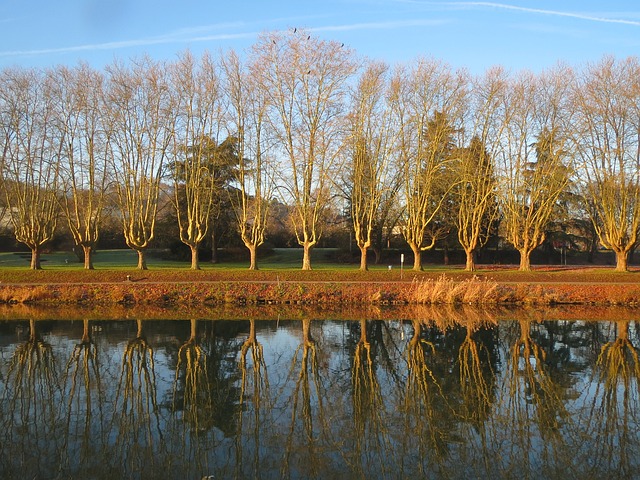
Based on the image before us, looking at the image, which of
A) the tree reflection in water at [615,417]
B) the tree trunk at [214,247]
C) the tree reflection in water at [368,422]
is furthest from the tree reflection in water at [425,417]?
the tree trunk at [214,247]

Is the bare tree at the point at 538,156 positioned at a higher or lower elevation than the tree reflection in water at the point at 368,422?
higher

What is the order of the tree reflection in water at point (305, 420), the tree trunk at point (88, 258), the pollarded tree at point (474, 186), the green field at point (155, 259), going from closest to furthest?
the tree reflection in water at point (305, 420) < the tree trunk at point (88, 258) < the pollarded tree at point (474, 186) < the green field at point (155, 259)

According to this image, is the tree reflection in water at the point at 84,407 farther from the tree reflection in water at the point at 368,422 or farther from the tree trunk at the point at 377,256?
the tree trunk at the point at 377,256

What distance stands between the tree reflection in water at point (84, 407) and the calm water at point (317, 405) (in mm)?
42

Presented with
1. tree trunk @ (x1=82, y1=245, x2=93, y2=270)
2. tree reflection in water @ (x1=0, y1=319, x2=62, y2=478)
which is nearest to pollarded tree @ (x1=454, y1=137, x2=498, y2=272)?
tree trunk @ (x1=82, y1=245, x2=93, y2=270)

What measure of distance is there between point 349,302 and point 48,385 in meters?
16.8

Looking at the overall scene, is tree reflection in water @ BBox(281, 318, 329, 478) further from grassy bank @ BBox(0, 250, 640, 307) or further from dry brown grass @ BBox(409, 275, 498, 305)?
dry brown grass @ BBox(409, 275, 498, 305)

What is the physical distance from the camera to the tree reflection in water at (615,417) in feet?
26.1

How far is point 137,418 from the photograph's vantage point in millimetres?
9828

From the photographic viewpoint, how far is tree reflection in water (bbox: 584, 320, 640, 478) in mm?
7941

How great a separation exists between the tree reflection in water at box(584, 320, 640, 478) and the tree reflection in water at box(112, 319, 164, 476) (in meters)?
6.09

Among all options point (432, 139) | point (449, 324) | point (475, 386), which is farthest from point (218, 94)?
point (475, 386)

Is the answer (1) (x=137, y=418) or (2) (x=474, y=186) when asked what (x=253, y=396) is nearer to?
(1) (x=137, y=418)

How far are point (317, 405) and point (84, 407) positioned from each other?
425cm
